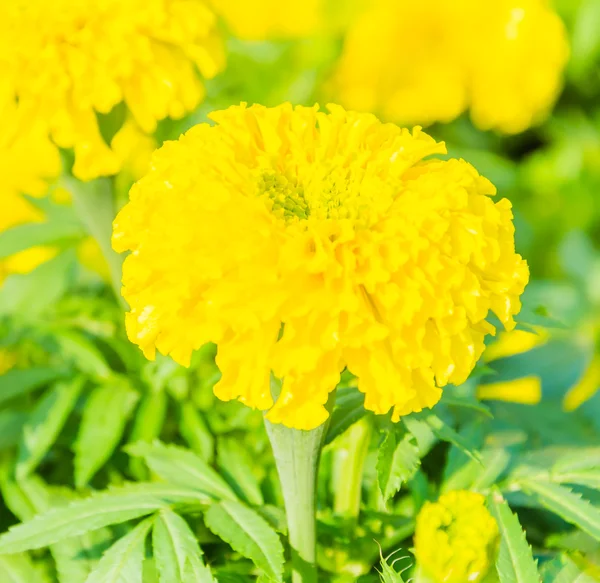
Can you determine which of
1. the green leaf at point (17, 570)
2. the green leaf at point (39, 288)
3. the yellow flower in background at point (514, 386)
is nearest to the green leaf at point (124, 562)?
the green leaf at point (17, 570)

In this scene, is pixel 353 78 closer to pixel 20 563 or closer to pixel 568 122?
pixel 568 122

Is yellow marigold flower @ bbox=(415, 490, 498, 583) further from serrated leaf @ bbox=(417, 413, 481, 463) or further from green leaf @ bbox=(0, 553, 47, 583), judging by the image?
green leaf @ bbox=(0, 553, 47, 583)

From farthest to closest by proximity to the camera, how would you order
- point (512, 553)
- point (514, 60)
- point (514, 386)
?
point (514, 60) < point (514, 386) < point (512, 553)

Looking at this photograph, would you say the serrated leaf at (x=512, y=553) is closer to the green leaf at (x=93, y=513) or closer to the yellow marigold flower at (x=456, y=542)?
the yellow marigold flower at (x=456, y=542)

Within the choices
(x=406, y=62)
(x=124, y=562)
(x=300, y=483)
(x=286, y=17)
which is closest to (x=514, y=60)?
(x=406, y=62)

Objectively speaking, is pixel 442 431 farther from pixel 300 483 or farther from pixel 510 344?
pixel 510 344

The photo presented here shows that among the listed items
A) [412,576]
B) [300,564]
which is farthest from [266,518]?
[412,576]

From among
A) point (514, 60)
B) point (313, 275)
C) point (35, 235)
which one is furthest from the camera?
point (514, 60)

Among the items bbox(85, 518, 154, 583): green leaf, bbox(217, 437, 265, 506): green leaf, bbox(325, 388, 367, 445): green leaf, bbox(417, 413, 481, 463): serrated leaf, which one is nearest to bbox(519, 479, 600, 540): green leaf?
bbox(417, 413, 481, 463): serrated leaf

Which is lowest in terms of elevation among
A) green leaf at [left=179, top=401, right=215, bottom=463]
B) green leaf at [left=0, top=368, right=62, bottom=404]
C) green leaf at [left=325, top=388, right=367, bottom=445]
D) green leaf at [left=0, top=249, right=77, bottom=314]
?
green leaf at [left=179, top=401, right=215, bottom=463]
